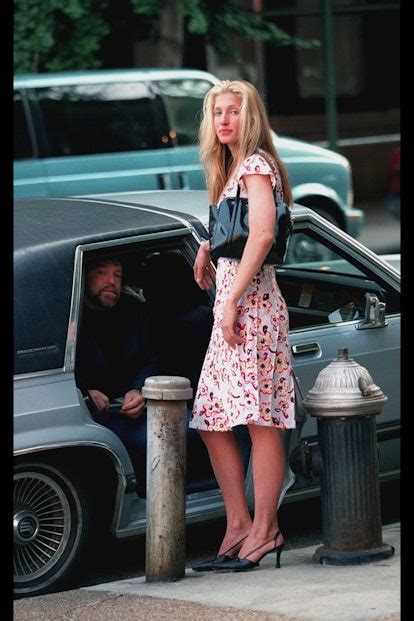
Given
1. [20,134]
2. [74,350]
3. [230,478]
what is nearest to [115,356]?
[74,350]

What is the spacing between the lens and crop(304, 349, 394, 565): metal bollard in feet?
20.1

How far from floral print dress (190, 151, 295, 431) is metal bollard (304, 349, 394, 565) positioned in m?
0.16

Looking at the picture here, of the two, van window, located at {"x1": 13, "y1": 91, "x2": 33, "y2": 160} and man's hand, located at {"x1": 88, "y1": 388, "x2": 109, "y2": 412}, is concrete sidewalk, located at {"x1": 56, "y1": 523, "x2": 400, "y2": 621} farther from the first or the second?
van window, located at {"x1": 13, "y1": 91, "x2": 33, "y2": 160}

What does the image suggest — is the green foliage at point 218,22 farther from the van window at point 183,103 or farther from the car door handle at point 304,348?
the car door handle at point 304,348

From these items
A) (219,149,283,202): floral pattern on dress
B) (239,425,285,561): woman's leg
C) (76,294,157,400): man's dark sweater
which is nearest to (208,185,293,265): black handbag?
(219,149,283,202): floral pattern on dress

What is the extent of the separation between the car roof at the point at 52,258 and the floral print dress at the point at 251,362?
1.95 ft

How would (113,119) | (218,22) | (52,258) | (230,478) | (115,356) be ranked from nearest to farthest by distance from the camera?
(230,478)
(52,258)
(115,356)
(113,119)
(218,22)

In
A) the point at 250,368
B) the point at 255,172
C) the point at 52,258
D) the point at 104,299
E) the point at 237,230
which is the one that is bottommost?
the point at 250,368

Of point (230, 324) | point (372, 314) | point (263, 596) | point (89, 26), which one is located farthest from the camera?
point (89, 26)

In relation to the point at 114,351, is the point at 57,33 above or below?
above

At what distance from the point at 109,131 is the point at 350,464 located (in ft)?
29.9

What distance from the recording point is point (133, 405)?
662cm

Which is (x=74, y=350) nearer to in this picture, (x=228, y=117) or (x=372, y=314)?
(x=228, y=117)

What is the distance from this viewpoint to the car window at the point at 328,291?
7.30 metres
